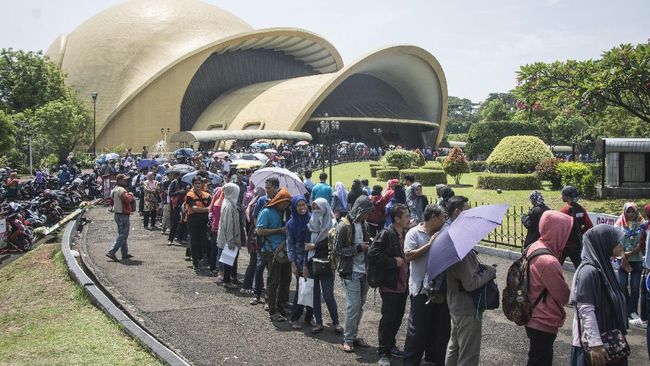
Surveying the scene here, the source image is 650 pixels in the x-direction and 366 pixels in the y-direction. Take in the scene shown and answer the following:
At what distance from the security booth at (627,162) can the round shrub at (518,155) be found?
3.49 m

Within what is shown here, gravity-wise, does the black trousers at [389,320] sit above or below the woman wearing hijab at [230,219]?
below

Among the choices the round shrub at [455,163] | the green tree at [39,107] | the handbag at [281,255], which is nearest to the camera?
the handbag at [281,255]

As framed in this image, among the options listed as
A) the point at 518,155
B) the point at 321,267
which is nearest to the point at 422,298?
the point at 321,267

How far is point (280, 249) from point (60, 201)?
40.2 feet

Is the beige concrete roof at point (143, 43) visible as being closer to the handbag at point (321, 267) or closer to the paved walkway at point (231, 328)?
the paved walkway at point (231, 328)

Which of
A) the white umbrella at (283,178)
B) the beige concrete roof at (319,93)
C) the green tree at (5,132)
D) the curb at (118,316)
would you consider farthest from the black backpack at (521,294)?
the beige concrete roof at (319,93)

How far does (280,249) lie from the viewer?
718cm

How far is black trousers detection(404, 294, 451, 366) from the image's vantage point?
5.35m

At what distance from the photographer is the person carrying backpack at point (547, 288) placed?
4.13m

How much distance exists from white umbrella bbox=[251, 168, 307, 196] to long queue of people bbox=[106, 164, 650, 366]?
0.74 feet

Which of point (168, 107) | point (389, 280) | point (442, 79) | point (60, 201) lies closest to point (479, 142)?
point (442, 79)

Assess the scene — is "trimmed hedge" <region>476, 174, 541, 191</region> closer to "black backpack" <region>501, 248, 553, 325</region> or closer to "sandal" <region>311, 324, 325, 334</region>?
"sandal" <region>311, 324, 325, 334</region>

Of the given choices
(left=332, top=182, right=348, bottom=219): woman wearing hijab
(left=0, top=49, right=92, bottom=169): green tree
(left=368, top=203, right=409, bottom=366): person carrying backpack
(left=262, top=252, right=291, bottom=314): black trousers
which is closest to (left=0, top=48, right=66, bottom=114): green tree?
(left=0, top=49, right=92, bottom=169): green tree

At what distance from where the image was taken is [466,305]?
15.6 ft
